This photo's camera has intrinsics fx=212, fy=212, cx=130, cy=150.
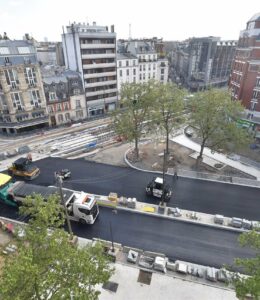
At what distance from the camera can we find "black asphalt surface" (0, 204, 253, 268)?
23.8 m

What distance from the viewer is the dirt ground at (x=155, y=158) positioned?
40.0 meters

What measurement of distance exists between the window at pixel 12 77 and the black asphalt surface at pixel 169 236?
35.0m

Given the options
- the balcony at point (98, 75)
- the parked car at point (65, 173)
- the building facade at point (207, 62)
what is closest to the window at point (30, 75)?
the balcony at point (98, 75)

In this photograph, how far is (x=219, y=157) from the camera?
1741 inches

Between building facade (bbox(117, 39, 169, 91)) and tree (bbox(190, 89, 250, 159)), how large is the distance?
4036 centimetres

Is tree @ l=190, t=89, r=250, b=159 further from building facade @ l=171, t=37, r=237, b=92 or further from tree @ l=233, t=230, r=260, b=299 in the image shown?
building facade @ l=171, t=37, r=237, b=92

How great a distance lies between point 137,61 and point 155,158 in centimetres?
4343

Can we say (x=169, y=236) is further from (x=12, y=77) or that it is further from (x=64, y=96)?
(x=12, y=77)

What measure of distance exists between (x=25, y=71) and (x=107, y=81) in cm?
2483

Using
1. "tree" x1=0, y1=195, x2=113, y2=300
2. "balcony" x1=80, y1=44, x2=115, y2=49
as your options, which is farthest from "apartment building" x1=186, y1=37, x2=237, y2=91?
"tree" x1=0, y1=195, x2=113, y2=300

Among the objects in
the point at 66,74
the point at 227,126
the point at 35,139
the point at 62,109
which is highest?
the point at 66,74

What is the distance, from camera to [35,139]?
2133 inches

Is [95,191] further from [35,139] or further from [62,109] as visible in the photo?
[62,109]

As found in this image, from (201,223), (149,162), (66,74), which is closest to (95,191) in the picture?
(149,162)
